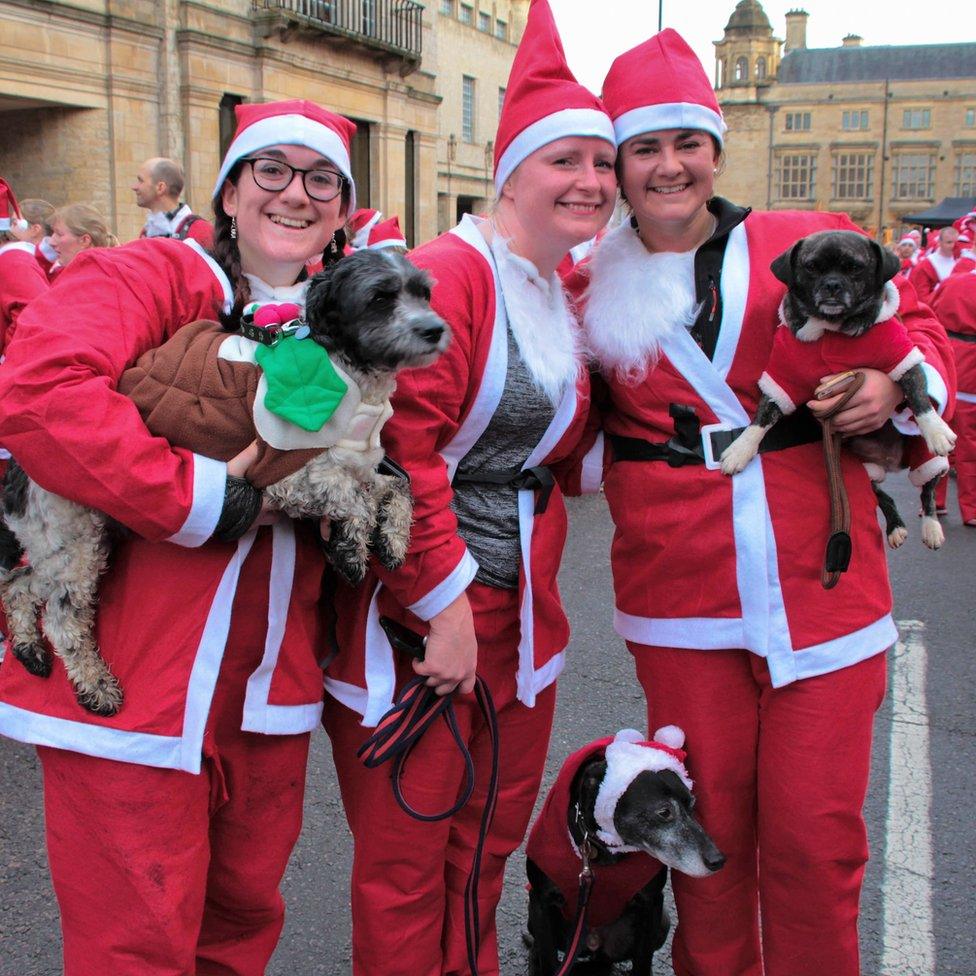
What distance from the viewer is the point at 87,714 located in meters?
2.14

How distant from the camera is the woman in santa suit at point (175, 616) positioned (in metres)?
2.01

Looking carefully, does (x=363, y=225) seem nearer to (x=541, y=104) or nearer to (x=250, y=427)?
(x=541, y=104)

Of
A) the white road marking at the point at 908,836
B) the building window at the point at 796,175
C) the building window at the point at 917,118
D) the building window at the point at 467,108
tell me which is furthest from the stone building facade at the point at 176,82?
the building window at the point at 917,118

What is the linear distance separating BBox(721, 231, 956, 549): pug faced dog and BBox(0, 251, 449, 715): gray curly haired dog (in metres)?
0.86

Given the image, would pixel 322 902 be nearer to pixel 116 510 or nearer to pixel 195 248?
A: pixel 116 510

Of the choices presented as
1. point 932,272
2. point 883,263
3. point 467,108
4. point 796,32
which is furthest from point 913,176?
point 883,263

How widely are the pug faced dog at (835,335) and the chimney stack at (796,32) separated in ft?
285

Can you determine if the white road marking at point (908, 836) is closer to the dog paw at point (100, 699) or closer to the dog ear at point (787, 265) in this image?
the dog ear at point (787, 265)

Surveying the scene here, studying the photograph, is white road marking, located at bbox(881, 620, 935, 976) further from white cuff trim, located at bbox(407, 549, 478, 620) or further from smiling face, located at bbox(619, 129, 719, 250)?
smiling face, located at bbox(619, 129, 719, 250)

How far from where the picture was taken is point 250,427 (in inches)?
86.4

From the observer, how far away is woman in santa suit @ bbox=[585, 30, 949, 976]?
2545 mm

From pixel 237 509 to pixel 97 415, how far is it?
322 millimetres

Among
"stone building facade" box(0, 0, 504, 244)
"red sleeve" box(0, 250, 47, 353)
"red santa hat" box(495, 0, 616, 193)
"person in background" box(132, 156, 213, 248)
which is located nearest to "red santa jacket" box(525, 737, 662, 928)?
"red santa hat" box(495, 0, 616, 193)

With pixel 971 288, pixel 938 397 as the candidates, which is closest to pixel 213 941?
pixel 938 397
